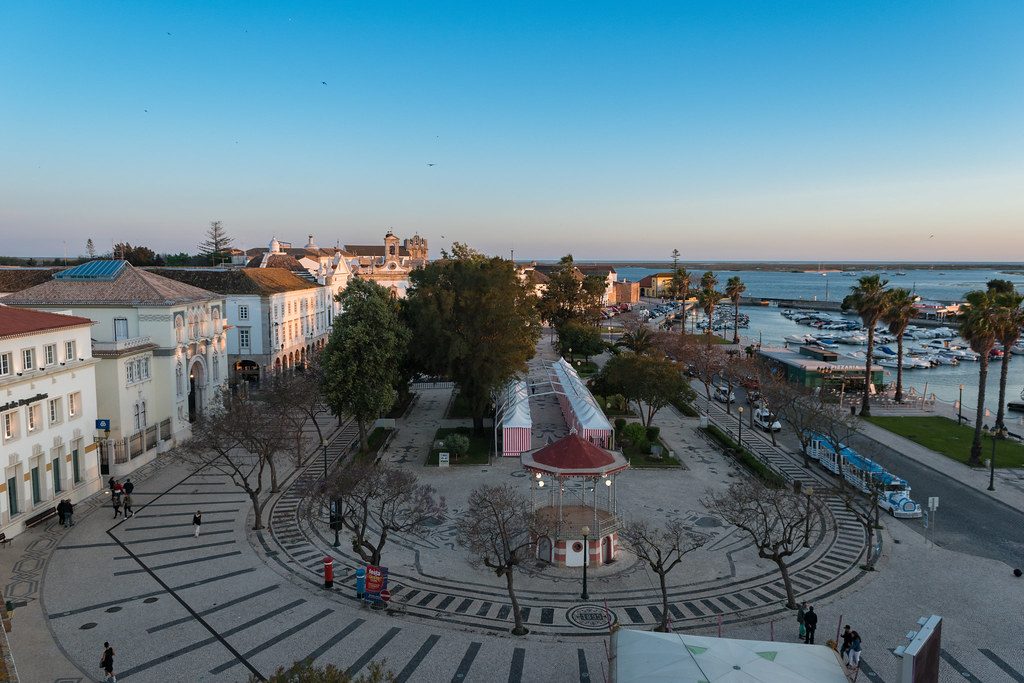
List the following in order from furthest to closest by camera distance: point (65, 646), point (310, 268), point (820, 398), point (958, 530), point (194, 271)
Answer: point (310, 268), point (194, 271), point (820, 398), point (958, 530), point (65, 646)

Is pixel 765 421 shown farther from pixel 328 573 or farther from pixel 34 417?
pixel 34 417

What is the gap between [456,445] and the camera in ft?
126

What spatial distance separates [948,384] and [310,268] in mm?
78925

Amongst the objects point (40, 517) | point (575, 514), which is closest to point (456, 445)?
point (575, 514)

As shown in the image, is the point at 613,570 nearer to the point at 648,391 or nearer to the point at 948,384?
the point at 648,391

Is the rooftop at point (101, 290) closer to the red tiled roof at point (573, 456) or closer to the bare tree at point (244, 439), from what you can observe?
the bare tree at point (244, 439)

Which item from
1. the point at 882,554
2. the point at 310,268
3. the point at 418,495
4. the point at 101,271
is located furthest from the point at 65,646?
Result: the point at 310,268

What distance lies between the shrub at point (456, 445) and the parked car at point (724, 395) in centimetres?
2506

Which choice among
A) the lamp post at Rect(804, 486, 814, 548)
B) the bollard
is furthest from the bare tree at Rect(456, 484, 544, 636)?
the lamp post at Rect(804, 486, 814, 548)

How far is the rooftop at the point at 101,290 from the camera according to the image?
39781 mm

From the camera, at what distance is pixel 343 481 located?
23375 millimetres

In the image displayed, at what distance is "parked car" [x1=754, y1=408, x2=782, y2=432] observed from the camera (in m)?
44.6

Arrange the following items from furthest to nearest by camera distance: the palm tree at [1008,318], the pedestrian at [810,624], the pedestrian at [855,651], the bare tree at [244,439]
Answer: the palm tree at [1008,318] → the bare tree at [244,439] → the pedestrian at [810,624] → the pedestrian at [855,651]

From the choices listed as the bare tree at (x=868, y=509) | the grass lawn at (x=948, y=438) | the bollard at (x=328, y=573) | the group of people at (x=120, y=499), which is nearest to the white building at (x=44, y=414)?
the group of people at (x=120, y=499)
